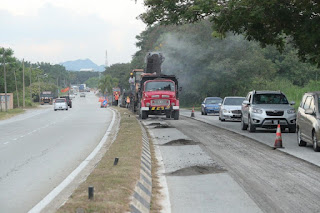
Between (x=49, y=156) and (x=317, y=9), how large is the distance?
12532mm

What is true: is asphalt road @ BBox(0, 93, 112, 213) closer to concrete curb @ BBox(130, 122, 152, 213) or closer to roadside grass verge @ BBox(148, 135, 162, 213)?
concrete curb @ BBox(130, 122, 152, 213)

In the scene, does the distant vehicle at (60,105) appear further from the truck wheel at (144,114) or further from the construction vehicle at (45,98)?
the construction vehicle at (45,98)

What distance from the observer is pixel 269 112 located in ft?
75.5

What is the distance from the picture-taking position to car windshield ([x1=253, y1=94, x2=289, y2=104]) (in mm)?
24025

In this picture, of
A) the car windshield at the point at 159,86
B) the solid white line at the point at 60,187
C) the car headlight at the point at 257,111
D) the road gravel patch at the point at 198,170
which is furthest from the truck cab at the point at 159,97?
the road gravel patch at the point at 198,170

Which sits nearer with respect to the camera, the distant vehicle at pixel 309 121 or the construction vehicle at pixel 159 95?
the distant vehicle at pixel 309 121

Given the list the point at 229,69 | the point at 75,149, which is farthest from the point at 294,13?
the point at 229,69

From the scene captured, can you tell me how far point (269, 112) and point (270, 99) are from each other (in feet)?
4.22

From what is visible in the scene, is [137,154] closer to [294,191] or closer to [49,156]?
[49,156]

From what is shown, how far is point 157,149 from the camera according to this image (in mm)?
17250

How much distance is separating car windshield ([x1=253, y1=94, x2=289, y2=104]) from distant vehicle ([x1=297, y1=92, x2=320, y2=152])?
588 centimetres

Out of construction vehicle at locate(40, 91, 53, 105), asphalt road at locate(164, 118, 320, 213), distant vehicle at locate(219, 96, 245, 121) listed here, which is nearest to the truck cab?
distant vehicle at locate(219, 96, 245, 121)

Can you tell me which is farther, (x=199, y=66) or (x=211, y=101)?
(x=199, y=66)

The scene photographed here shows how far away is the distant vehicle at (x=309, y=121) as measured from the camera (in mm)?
15883
